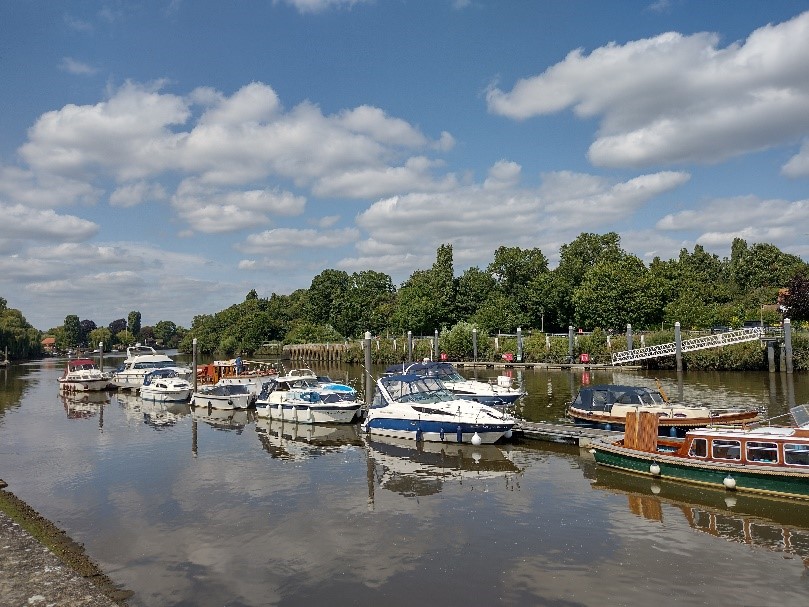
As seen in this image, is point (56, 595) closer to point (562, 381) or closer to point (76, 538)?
point (76, 538)

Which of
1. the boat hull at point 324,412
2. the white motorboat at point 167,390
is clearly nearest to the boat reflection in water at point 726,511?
the boat hull at point 324,412

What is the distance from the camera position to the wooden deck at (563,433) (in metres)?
22.7

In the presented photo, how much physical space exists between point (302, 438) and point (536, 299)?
58555mm

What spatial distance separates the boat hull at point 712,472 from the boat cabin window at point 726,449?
0.36 m

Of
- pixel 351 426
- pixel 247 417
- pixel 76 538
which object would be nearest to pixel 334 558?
pixel 76 538

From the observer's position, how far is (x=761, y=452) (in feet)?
54.5

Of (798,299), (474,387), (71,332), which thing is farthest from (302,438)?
(71,332)

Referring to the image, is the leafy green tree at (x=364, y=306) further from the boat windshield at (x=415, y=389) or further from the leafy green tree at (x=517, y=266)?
the boat windshield at (x=415, y=389)

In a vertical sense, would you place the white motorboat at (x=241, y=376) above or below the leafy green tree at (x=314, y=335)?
below

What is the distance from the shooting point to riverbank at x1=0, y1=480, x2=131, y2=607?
34.4ft

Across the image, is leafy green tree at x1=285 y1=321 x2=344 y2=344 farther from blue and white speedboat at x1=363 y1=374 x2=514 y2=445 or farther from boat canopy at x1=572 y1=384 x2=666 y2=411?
boat canopy at x1=572 y1=384 x2=666 y2=411

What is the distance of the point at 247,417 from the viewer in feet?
117

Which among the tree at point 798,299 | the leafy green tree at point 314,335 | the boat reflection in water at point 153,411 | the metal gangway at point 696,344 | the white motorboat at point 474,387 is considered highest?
the tree at point 798,299

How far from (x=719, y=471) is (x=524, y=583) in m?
8.22
